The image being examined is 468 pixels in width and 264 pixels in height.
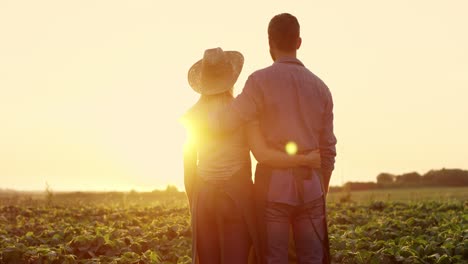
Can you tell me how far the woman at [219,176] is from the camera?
5758 millimetres

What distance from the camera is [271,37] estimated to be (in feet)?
18.4

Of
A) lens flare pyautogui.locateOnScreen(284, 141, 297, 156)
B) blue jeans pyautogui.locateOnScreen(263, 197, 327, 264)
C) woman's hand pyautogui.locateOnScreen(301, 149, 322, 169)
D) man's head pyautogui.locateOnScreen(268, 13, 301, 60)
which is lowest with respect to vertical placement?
blue jeans pyautogui.locateOnScreen(263, 197, 327, 264)

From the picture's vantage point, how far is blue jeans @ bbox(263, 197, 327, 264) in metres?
5.42

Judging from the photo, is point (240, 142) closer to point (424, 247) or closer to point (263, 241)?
point (263, 241)

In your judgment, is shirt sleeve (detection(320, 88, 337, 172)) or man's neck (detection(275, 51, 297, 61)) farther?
shirt sleeve (detection(320, 88, 337, 172))

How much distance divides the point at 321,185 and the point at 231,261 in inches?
39.3

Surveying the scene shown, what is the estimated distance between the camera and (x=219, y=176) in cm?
586

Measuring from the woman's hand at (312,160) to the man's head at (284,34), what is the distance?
838 mm

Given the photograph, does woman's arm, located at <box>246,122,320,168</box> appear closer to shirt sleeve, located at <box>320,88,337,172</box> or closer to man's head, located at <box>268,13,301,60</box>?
shirt sleeve, located at <box>320,88,337,172</box>

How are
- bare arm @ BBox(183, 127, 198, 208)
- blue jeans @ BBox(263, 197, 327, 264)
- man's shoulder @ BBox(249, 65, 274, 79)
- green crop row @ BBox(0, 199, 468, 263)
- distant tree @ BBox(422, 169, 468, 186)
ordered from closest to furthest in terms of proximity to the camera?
blue jeans @ BBox(263, 197, 327, 264), man's shoulder @ BBox(249, 65, 274, 79), bare arm @ BBox(183, 127, 198, 208), green crop row @ BBox(0, 199, 468, 263), distant tree @ BBox(422, 169, 468, 186)

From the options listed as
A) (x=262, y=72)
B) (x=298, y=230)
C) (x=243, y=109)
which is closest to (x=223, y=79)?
(x=262, y=72)

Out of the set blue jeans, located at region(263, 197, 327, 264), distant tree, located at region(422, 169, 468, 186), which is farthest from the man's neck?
distant tree, located at region(422, 169, 468, 186)

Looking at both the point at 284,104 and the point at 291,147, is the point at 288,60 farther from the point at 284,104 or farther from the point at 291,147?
the point at 291,147

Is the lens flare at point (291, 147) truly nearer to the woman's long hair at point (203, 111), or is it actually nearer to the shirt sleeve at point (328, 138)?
the shirt sleeve at point (328, 138)
